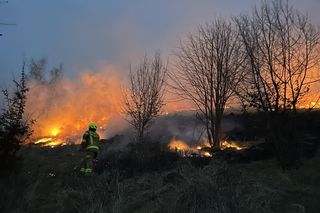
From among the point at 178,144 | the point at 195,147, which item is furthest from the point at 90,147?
the point at 178,144

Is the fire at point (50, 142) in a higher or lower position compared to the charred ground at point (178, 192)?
higher

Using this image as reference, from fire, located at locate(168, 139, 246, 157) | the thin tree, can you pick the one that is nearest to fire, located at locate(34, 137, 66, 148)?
fire, located at locate(168, 139, 246, 157)

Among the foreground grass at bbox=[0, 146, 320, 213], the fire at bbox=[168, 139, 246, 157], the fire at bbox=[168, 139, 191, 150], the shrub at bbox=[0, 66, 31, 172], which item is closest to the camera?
the foreground grass at bbox=[0, 146, 320, 213]

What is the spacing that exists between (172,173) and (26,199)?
3918 millimetres

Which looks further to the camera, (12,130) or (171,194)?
(12,130)

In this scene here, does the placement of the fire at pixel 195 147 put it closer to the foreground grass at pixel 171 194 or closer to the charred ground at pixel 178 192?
the charred ground at pixel 178 192

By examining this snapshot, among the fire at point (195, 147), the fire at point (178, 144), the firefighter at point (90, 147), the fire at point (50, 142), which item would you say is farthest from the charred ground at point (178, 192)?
the fire at point (50, 142)

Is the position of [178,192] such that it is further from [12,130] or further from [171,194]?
[12,130]

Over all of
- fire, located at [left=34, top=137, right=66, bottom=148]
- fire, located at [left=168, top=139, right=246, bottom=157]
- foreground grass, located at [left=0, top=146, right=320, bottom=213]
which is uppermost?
fire, located at [left=34, top=137, right=66, bottom=148]

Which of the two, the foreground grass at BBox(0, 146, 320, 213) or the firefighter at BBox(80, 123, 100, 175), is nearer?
the foreground grass at BBox(0, 146, 320, 213)

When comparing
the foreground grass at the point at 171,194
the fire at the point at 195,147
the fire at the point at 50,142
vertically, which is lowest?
the foreground grass at the point at 171,194

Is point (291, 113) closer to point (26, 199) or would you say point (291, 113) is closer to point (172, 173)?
point (172, 173)

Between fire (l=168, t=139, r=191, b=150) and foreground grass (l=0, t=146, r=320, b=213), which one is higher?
fire (l=168, t=139, r=191, b=150)

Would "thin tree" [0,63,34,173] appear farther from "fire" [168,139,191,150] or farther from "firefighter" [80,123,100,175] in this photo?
"fire" [168,139,191,150]
